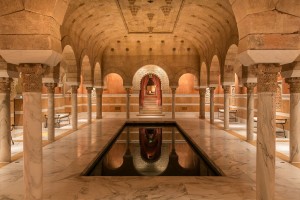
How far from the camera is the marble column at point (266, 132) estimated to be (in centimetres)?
407

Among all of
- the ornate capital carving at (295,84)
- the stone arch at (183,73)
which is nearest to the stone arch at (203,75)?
the stone arch at (183,73)

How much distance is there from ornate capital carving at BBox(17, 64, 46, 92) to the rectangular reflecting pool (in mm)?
2597

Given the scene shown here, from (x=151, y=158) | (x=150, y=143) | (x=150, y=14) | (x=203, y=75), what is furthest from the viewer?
(x=203, y=75)

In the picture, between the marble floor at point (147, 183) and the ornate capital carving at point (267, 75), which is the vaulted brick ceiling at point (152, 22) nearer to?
the marble floor at point (147, 183)

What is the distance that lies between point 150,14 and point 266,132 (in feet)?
29.0

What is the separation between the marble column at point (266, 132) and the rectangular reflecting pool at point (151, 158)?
6.62 feet

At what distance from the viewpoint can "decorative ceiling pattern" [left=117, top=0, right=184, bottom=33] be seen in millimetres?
10383

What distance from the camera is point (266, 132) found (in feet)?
13.5

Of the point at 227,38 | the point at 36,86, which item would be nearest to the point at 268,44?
the point at 36,86

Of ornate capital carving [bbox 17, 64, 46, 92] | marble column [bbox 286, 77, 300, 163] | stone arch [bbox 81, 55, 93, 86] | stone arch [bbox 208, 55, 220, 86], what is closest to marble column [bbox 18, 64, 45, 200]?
ornate capital carving [bbox 17, 64, 46, 92]

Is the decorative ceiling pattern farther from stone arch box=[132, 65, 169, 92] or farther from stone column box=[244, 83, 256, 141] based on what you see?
stone arch box=[132, 65, 169, 92]

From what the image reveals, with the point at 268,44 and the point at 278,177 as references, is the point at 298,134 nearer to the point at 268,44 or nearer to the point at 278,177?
the point at 278,177

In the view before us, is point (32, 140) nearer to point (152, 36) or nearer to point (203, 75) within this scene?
point (152, 36)

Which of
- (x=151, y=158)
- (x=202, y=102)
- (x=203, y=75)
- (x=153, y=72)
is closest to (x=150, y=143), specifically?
(x=151, y=158)
